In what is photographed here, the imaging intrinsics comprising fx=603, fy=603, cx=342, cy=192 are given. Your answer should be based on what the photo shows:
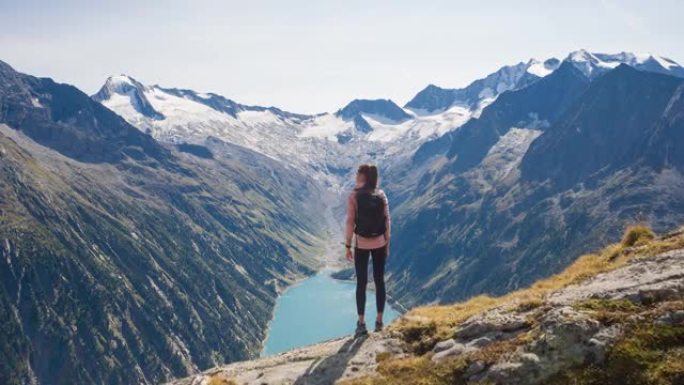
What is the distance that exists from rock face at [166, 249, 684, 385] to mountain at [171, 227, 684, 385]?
26mm

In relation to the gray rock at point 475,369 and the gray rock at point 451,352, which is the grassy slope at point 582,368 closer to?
the gray rock at point 475,369

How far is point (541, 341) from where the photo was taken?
14.2 meters

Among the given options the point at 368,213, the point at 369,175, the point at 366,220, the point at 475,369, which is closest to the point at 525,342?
the point at 475,369

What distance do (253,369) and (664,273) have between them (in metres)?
12.8

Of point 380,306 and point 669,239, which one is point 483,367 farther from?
point 669,239

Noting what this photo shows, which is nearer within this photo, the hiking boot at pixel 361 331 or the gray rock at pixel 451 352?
the gray rock at pixel 451 352

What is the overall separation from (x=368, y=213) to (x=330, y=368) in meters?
5.23

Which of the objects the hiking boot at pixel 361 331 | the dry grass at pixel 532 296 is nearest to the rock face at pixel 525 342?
the hiking boot at pixel 361 331

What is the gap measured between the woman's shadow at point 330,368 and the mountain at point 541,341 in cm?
3

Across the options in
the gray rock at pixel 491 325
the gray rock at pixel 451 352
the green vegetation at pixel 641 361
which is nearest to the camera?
the green vegetation at pixel 641 361

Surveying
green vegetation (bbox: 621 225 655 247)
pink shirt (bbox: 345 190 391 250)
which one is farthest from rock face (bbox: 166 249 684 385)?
green vegetation (bbox: 621 225 655 247)

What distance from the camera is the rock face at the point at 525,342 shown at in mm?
13648

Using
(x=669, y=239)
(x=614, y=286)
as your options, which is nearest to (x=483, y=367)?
(x=614, y=286)

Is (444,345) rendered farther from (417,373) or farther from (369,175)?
(369,175)
